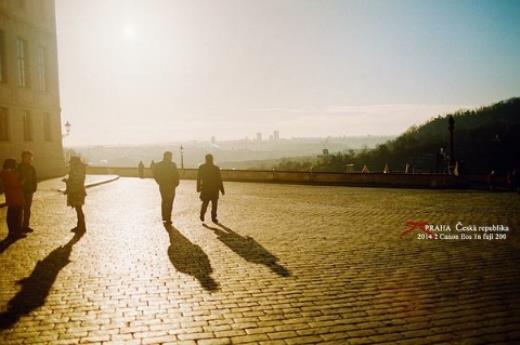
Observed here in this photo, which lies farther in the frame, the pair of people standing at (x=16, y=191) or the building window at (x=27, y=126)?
the building window at (x=27, y=126)

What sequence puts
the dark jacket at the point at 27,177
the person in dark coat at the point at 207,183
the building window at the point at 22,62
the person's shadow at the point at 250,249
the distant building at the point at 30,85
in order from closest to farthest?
the person's shadow at the point at 250,249 < the dark jacket at the point at 27,177 < the person in dark coat at the point at 207,183 < the distant building at the point at 30,85 < the building window at the point at 22,62

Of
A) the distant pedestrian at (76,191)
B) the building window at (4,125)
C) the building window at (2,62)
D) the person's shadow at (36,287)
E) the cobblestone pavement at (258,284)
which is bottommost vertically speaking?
the cobblestone pavement at (258,284)

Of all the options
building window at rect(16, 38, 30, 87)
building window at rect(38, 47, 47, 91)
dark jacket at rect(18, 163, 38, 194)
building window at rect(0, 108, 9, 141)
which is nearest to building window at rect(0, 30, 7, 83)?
building window at rect(16, 38, 30, 87)

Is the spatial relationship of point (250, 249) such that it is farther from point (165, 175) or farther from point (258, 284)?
point (165, 175)

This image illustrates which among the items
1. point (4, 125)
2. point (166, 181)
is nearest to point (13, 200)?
point (166, 181)

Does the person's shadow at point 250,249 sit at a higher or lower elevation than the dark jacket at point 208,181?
lower

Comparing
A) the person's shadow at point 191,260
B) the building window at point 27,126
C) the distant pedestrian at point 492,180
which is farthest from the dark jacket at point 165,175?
the building window at point 27,126

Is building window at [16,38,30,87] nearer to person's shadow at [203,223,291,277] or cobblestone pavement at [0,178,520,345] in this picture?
cobblestone pavement at [0,178,520,345]

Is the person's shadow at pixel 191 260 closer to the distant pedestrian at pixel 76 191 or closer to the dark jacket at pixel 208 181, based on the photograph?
the dark jacket at pixel 208 181

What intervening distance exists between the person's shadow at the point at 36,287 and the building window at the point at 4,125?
21.5 metres

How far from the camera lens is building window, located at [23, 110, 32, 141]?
27.3 metres

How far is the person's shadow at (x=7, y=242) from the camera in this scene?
7.53 m

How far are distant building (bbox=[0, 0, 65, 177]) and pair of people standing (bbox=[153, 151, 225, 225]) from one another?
18.8 m

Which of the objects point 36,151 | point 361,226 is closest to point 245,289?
point 361,226
